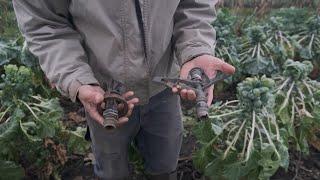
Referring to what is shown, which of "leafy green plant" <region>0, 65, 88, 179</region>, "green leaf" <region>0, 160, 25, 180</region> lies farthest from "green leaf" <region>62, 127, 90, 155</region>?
"green leaf" <region>0, 160, 25, 180</region>

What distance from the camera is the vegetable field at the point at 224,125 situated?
225cm

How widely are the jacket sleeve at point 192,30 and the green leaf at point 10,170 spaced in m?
1.11

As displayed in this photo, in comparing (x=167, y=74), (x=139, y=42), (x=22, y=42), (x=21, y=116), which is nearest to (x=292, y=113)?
(x=167, y=74)

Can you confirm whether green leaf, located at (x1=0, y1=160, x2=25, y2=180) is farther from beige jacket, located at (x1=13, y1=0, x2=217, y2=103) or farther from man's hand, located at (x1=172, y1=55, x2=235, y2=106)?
man's hand, located at (x1=172, y1=55, x2=235, y2=106)

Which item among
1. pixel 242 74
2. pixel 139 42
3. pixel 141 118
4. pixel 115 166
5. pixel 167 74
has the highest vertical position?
pixel 139 42

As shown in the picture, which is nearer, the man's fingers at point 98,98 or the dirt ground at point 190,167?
the man's fingers at point 98,98

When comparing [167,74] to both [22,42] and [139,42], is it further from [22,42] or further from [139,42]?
[22,42]

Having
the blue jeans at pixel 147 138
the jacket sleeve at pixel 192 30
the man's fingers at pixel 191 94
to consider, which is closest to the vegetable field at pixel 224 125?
the blue jeans at pixel 147 138

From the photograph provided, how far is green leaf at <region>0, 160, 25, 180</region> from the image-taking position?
7.72 ft

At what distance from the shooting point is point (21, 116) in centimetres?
229

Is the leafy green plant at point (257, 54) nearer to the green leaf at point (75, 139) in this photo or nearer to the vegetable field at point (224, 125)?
the vegetable field at point (224, 125)

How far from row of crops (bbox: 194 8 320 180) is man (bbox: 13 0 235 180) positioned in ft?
1.74

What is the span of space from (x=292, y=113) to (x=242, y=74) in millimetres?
871

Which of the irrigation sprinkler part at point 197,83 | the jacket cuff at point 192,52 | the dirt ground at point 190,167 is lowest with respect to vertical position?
the dirt ground at point 190,167
